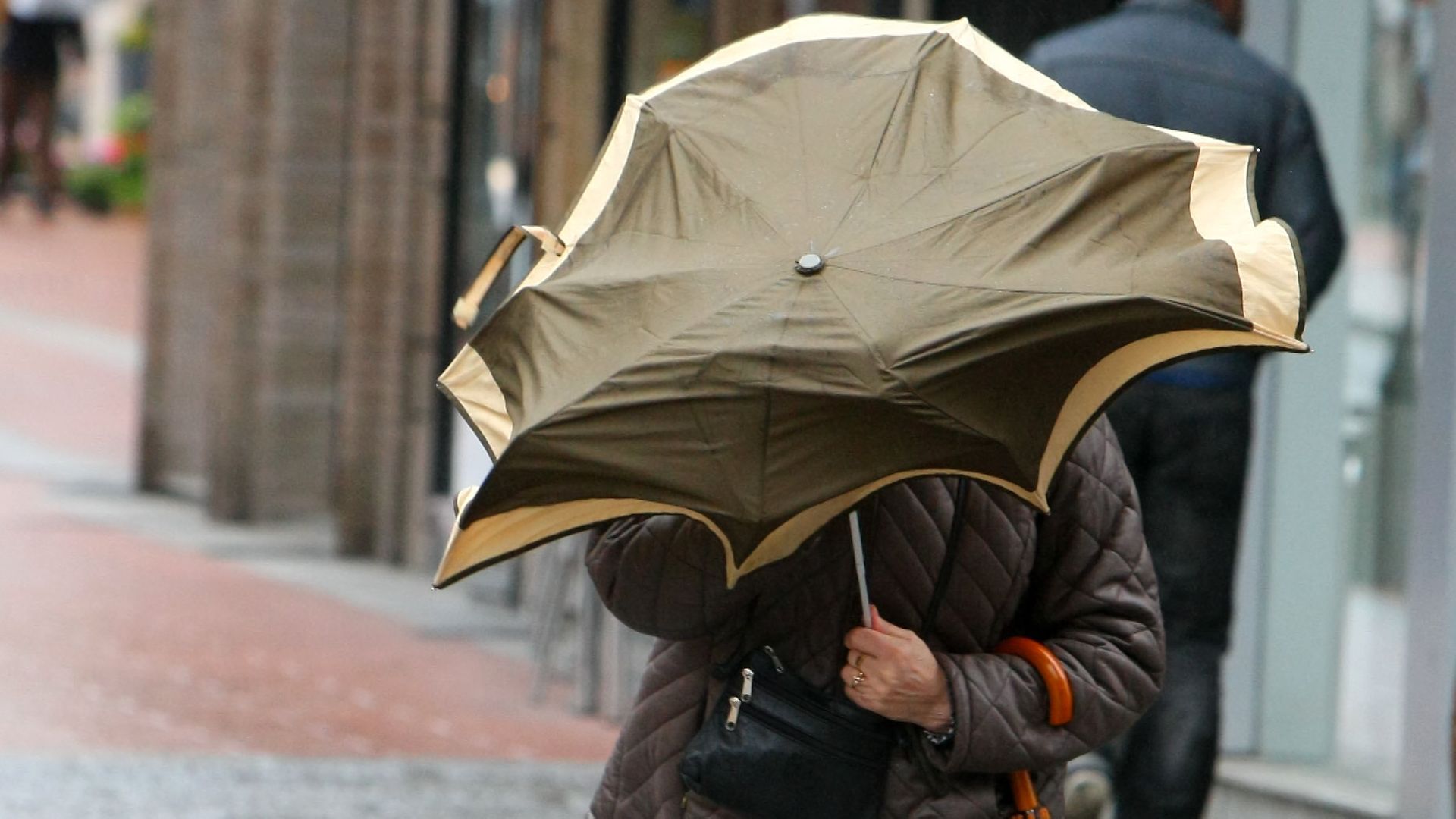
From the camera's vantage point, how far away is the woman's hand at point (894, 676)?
8.71ft

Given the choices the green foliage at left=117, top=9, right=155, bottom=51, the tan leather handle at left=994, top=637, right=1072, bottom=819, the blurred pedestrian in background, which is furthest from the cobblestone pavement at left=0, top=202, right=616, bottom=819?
the green foliage at left=117, top=9, right=155, bottom=51

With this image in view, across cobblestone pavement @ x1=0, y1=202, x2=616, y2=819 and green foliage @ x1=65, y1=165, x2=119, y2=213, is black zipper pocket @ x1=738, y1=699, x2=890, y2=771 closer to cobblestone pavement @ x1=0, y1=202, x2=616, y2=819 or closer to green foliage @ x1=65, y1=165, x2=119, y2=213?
cobblestone pavement @ x1=0, y1=202, x2=616, y2=819

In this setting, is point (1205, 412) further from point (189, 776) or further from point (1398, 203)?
point (189, 776)

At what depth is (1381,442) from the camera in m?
6.49

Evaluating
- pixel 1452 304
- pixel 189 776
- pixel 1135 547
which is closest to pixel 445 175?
pixel 189 776

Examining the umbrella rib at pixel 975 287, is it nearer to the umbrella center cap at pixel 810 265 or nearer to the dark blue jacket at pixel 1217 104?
the umbrella center cap at pixel 810 265

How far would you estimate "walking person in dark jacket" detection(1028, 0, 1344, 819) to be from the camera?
183 inches

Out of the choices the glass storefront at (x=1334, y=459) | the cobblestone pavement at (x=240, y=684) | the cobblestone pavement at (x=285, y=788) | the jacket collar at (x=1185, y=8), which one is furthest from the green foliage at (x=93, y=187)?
the jacket collar at (x=1185, y=8)

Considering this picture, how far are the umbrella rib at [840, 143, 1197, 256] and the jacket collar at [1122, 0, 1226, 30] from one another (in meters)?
2.33

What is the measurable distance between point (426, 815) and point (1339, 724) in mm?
2386

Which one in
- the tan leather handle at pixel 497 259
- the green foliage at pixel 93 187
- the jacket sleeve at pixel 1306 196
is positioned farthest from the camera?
the green foliage at pixel 93 187

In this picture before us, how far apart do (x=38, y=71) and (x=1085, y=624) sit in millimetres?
29225

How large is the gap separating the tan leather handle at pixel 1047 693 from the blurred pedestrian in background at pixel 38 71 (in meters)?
28.5

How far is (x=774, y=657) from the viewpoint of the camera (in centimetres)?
271
